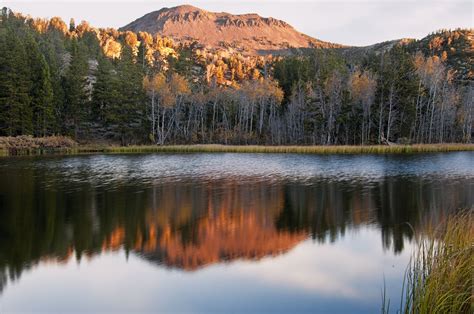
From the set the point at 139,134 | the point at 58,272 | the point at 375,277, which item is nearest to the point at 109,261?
the point at 58,272

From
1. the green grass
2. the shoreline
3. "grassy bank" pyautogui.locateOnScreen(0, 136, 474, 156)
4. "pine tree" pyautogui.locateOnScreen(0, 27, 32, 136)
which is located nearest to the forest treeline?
"pine tree" pyautogui.locateOnScreen(0, 27, 32, 136)

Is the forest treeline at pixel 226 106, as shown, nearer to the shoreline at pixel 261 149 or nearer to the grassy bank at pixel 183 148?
the grassy bank at pixel 183 148

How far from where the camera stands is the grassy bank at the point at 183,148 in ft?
174

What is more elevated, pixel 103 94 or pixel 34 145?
pixel 103 94

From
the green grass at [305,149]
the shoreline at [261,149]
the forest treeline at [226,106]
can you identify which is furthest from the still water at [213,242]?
the forest treeline at [226,106]

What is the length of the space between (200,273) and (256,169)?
26.6 meters

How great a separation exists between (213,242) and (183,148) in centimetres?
4817

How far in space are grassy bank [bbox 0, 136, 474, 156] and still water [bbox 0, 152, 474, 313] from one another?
25472 millimetres

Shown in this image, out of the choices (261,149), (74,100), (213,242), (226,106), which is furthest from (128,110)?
(213,242)

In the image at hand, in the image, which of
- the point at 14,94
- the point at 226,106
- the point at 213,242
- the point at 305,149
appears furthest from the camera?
the point at 226,106

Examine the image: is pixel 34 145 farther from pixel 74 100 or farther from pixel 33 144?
pixel 74 100

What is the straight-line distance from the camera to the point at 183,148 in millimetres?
61031

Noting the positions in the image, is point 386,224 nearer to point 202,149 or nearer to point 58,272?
point 58,272

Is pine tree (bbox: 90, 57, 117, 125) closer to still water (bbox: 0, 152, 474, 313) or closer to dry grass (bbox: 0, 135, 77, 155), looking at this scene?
dry grass (bbox: 0, 135, 77, 155)
